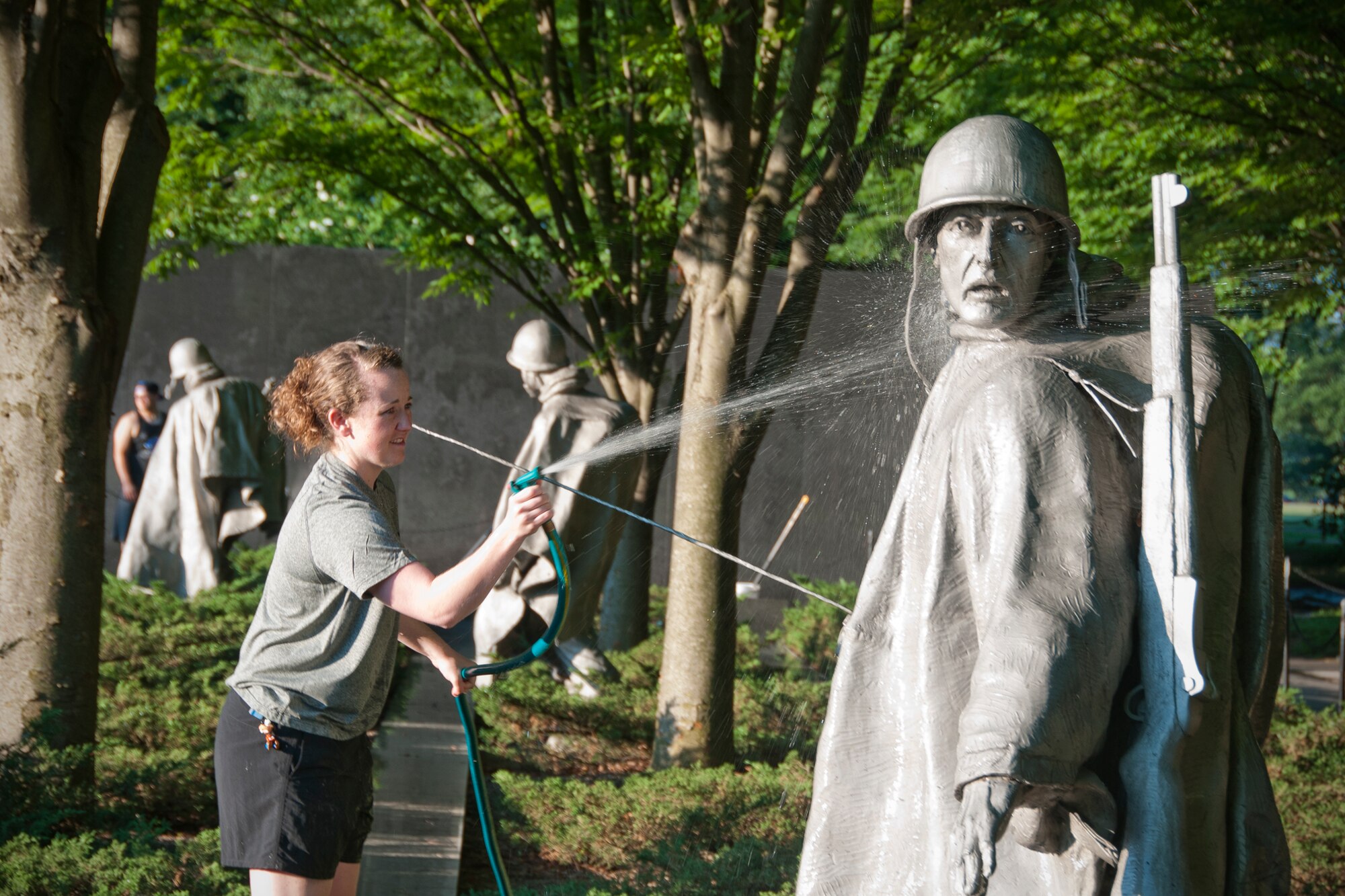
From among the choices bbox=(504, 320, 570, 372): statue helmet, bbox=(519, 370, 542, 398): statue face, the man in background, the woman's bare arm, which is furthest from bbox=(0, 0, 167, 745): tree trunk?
the man in background

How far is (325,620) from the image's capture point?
3.13m

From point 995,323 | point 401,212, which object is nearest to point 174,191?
point 401,212

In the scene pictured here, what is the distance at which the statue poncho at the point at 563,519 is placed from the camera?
361 inches

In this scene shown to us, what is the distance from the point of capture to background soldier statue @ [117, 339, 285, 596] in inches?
455

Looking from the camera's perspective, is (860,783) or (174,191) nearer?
(860,783)

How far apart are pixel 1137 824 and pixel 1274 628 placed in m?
0.56

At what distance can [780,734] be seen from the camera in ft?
24.8

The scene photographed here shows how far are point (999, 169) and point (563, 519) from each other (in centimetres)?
708

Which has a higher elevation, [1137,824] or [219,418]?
[219,418]

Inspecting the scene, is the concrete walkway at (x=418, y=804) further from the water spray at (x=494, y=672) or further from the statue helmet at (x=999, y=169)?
the statue helmet at (x=999, y=169)

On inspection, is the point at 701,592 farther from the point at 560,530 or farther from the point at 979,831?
the point at 979,831

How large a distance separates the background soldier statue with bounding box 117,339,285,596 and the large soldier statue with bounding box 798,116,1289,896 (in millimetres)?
9806

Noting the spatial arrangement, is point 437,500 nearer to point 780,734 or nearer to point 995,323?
point 780,734

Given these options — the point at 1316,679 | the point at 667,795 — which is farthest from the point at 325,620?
the point at 1316,679
